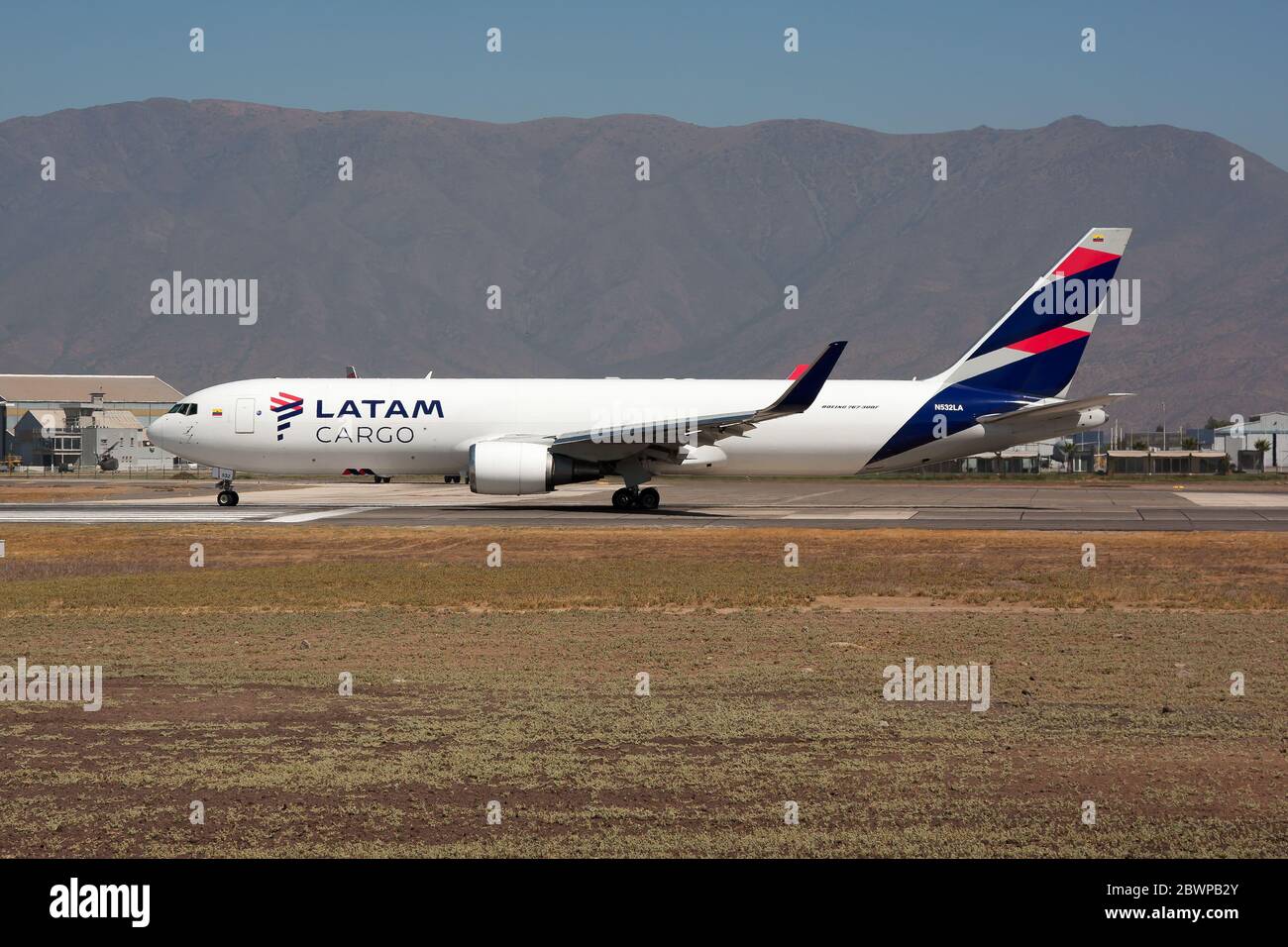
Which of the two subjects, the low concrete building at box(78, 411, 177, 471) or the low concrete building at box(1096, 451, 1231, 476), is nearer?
the low concrete building at box(1096, 451, 1231, 476)

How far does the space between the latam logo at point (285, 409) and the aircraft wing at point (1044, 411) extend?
73.5 feet

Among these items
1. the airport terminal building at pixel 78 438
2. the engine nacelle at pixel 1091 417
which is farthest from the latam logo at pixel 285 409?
the airport terminal building at pixel 78 438

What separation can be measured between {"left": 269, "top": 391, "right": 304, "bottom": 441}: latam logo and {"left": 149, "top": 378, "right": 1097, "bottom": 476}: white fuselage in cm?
3

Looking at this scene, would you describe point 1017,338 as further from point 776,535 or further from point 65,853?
point 65,853

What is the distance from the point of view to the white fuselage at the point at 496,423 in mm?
45469

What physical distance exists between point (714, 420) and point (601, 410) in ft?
14.8

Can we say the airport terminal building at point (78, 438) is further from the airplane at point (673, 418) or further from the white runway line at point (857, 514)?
the white runway line at point (857, 514)

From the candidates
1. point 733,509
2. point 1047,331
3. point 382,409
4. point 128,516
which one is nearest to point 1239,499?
point 1047,331

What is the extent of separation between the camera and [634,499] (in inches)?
1811

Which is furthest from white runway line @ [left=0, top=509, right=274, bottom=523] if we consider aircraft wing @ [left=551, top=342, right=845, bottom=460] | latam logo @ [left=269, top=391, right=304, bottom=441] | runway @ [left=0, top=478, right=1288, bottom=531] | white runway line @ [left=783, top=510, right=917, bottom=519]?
white runway line @ [left=783, top=510, right=917, bottom=519]

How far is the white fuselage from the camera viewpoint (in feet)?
149

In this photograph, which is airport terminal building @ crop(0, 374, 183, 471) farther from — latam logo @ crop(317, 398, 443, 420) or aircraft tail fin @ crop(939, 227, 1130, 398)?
aircraft tail fin @ crop(939, 227, 1130, 398)

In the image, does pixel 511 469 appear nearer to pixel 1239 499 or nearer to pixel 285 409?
pixel 285 409
